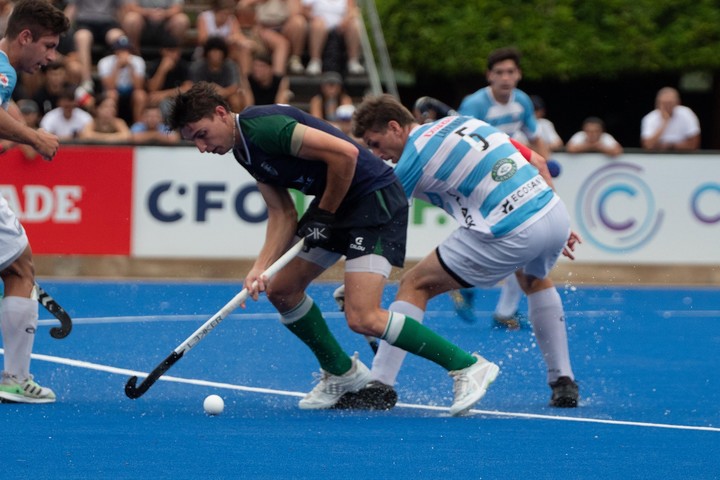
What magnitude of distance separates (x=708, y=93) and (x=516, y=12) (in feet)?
13.1

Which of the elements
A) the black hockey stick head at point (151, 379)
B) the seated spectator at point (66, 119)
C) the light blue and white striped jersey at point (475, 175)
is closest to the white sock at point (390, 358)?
the light blue and white striped jersey at point (475, 175)

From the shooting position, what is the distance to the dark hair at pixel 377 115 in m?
6.91

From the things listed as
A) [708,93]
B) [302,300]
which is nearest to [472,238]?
Result: [302,300]

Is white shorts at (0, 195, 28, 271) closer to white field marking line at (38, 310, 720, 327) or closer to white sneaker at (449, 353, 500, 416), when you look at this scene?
white sneaker at (449, 353, 500, 416)

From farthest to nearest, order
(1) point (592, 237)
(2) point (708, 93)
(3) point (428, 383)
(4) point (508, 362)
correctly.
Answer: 1. (2) point (708, 93)
2. (1) point (592, 237)
3. (4) point (508, 362)
4. (3) point (428, 383)

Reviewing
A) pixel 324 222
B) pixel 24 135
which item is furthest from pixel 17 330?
pixel 324 222

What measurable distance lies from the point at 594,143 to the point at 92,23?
568 cm

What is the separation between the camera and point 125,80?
15.8 m

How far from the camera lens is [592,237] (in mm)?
14078

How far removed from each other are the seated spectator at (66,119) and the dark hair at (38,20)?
7705 mm

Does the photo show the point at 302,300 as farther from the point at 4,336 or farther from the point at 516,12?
the point at 516,12

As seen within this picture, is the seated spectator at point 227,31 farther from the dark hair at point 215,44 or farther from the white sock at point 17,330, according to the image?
the white sock at point 17,330

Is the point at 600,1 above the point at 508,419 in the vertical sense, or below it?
above

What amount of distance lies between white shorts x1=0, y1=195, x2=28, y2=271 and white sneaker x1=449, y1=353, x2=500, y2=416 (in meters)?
2.05
